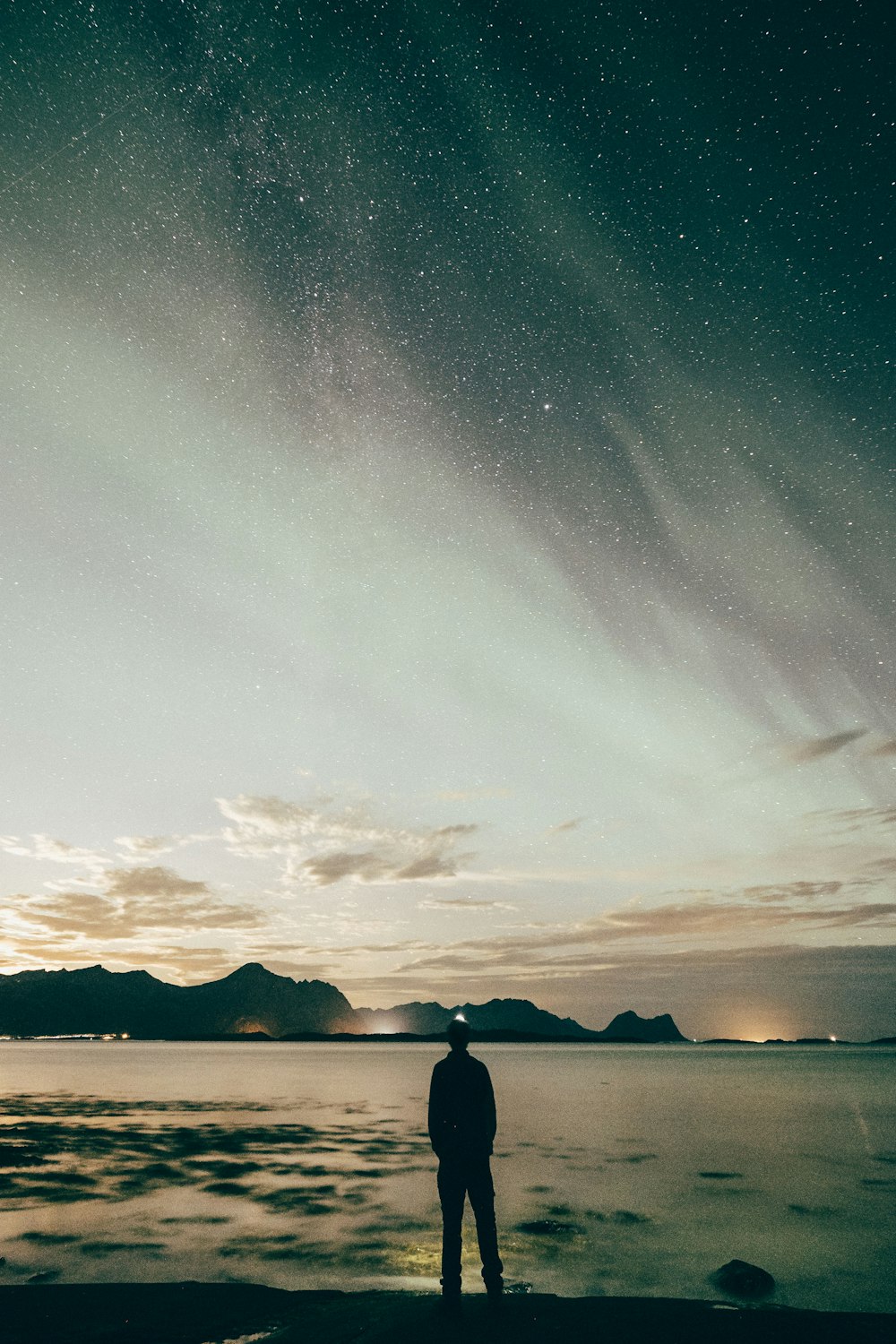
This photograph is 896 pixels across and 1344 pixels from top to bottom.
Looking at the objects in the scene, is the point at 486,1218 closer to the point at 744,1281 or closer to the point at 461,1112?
the point at 461,1112

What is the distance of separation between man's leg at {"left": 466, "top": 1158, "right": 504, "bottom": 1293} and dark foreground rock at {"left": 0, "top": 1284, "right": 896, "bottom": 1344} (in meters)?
0.33

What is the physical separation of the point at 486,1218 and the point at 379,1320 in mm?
1667

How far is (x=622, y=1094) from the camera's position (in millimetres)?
72875

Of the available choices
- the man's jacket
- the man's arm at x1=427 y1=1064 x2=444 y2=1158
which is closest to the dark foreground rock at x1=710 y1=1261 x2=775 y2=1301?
the man's jacket

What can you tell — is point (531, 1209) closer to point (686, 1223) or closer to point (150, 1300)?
point (686, 1223)

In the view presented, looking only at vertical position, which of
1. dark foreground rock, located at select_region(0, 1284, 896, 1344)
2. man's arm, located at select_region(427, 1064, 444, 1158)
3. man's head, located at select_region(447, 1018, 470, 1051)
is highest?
man's head, located at select_region(447, 1018, 470, 1051)

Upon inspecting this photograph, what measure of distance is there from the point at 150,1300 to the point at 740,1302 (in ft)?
31.6

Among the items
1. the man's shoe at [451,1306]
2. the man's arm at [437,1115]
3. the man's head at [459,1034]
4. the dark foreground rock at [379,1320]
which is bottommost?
the dark foreground rock at [379,1320]

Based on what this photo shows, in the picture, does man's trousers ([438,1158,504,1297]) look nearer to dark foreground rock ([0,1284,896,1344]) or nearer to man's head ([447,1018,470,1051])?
dark foreground rock ([0,1284,896,1344])

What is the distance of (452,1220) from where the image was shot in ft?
28.3

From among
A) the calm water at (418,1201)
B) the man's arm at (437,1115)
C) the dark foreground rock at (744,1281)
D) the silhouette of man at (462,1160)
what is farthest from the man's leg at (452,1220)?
the dark foreground rock at (744,1281)

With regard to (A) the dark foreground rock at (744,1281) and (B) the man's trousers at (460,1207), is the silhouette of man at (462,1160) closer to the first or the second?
(B) the man's trousers at (460,1207)

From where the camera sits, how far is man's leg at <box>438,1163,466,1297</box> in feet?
27.9

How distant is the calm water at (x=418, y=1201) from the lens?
14727 millimetres
